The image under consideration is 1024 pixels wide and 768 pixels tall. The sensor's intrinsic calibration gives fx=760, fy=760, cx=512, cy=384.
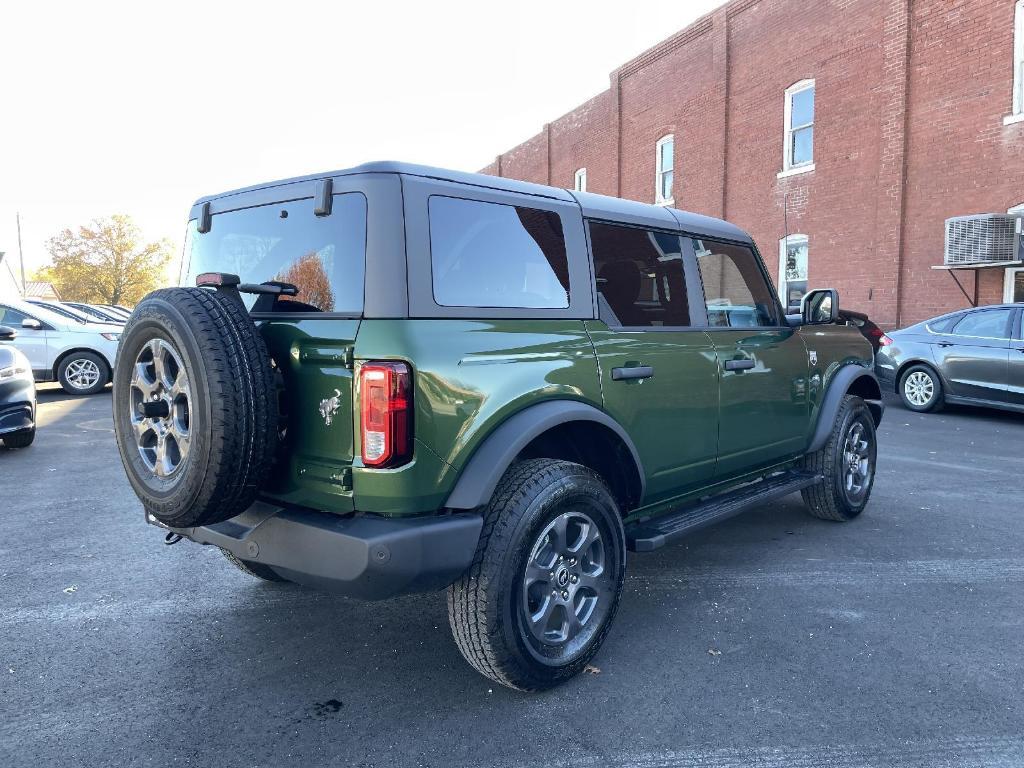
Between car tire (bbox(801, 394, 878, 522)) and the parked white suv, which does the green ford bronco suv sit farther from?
the parked white suv

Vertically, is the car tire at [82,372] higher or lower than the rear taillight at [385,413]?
lower

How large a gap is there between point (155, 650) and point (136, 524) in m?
2.18

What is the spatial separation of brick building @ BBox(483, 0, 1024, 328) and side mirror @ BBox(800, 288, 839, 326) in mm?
9878

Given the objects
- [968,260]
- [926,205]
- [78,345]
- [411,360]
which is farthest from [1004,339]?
[78,345]

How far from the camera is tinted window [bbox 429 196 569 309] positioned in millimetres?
2795

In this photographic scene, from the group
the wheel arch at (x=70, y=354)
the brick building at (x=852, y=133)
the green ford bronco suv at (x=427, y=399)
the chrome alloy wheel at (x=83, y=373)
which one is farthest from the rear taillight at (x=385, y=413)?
the brick building at (x=852, y=133)

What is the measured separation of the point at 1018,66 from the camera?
12.1 m

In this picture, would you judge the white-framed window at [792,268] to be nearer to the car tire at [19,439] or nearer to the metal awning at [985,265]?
the metal awning at [985,265]

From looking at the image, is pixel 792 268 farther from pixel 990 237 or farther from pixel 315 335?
pixel 315 335

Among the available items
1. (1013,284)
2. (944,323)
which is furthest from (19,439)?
(1013,284)

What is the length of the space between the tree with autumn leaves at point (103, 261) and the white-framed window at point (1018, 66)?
5195cm

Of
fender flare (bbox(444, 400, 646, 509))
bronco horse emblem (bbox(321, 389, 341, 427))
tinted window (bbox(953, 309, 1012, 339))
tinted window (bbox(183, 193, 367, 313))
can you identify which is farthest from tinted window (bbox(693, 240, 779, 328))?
tinted window (bbox(953, 309, 1012, 339))

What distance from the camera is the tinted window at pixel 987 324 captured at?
9.38 metres

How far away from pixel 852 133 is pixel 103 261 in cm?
5097
